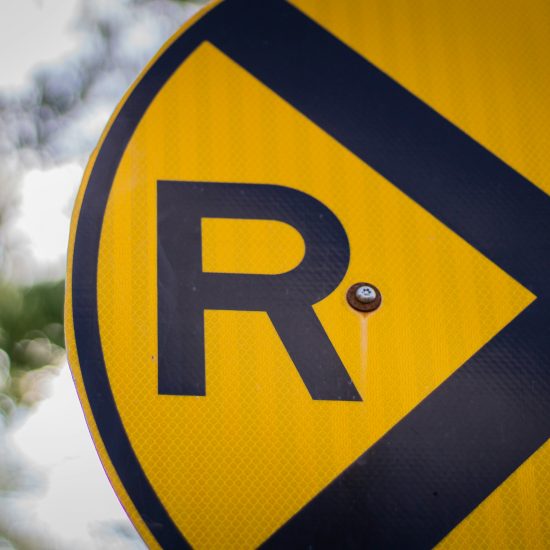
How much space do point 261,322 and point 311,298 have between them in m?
0.08

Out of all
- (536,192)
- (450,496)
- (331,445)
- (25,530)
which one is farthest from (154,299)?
(25,530)

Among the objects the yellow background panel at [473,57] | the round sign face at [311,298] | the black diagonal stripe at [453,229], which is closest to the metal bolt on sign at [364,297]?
the round sign face at [311,298]

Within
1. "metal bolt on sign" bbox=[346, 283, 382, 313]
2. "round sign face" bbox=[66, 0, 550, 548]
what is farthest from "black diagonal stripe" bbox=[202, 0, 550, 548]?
"metal bolt on sign" bbox=[346, 283, 382, 313]

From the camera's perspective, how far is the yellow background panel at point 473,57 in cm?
153

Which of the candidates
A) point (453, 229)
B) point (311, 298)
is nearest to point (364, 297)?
point (311, 298)

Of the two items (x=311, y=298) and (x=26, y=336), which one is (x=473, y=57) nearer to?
(x=311, y=298)

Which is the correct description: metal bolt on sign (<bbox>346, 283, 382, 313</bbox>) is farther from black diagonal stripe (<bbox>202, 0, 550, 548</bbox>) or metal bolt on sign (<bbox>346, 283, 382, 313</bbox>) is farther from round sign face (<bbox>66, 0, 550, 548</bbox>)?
black diagonal stripe (<bbox>202, 0, 550, 548</bbox>)

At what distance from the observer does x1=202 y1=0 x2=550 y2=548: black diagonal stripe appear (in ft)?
4.22

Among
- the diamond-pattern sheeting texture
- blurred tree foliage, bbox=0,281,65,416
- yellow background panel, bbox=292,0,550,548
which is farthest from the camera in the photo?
blurred tree foliage, bbox=0,281,65,416

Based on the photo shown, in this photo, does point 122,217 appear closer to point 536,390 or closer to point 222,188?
point 222,188

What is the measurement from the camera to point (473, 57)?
5.27ft

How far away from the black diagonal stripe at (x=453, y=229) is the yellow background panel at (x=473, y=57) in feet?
0.08

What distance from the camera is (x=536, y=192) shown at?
1499 millimetres

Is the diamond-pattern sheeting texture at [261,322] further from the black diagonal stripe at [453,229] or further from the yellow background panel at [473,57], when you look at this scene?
the yellow background panel at [473,57]
